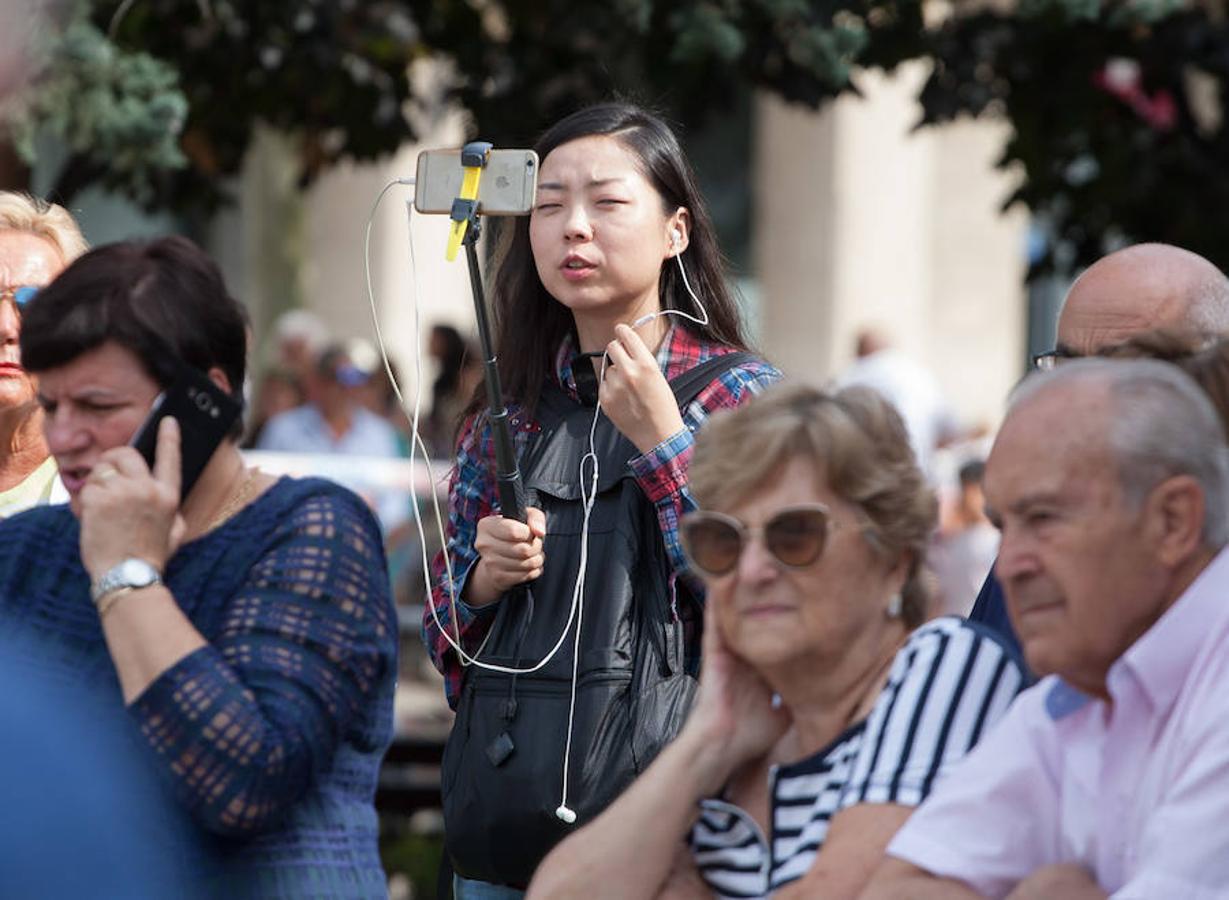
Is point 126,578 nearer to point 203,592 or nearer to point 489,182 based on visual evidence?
point 203,592

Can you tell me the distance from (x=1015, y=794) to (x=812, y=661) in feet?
1.21

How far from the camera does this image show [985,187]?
53.5 ft

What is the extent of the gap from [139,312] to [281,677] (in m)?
0.55

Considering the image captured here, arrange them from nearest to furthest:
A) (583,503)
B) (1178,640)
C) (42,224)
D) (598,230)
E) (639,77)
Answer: (1178,640) < (583,503) < (598,230) < (42,224) < (639,77)

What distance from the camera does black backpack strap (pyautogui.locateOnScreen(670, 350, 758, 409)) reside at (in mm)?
4211

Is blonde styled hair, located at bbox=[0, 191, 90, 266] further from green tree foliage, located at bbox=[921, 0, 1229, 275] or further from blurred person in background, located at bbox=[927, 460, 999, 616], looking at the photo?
blurred person in background, located at bbox=[927, 460, 999, 616]

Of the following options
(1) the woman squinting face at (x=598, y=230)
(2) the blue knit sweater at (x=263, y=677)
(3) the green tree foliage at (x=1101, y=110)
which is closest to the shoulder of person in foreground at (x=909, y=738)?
(2) the blue knit sweater at (x=263, y=677)

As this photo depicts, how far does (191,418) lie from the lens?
321cm

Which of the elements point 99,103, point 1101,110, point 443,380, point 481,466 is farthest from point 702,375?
point 443,380

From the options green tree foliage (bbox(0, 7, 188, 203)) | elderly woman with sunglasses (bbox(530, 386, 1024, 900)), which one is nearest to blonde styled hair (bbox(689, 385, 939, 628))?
elderly woman with sunglasses (bbox(530, 386, 1024, 900))

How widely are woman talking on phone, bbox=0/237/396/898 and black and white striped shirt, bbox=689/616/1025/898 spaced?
53 centimetres

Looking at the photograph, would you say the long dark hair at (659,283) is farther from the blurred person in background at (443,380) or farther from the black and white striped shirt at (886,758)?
the blurred person in background at (443,380)

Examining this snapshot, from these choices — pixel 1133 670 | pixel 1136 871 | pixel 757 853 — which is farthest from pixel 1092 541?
pixel 757 853

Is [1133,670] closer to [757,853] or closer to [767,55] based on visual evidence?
[757,853]
